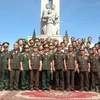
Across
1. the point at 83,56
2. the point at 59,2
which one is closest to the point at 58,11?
the point at 59,2

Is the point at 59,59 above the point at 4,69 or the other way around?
above

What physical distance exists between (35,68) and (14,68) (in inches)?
26.1

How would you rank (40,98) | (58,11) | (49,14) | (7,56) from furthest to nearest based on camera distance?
(58,11)
(49,14)
(7,56)
(40,98)

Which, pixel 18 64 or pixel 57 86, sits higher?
pixel 18 64

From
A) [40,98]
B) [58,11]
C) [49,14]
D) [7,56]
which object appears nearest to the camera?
[40,98]

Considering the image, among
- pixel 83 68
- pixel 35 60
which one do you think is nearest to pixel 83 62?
pixel 83 68

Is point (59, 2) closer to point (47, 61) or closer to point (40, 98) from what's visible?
point (47, 61)

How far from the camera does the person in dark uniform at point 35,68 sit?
6.55 meters

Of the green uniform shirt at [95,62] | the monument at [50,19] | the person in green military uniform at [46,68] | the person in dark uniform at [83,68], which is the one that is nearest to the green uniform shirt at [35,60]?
the person in green military uniform at [46,68]

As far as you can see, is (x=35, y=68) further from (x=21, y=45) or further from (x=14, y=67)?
(x=21, y=45)

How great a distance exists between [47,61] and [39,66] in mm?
302

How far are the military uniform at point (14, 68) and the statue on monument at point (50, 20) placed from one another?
12.3m

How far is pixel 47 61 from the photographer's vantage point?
662 cm

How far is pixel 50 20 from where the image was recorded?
19109 millimetres
